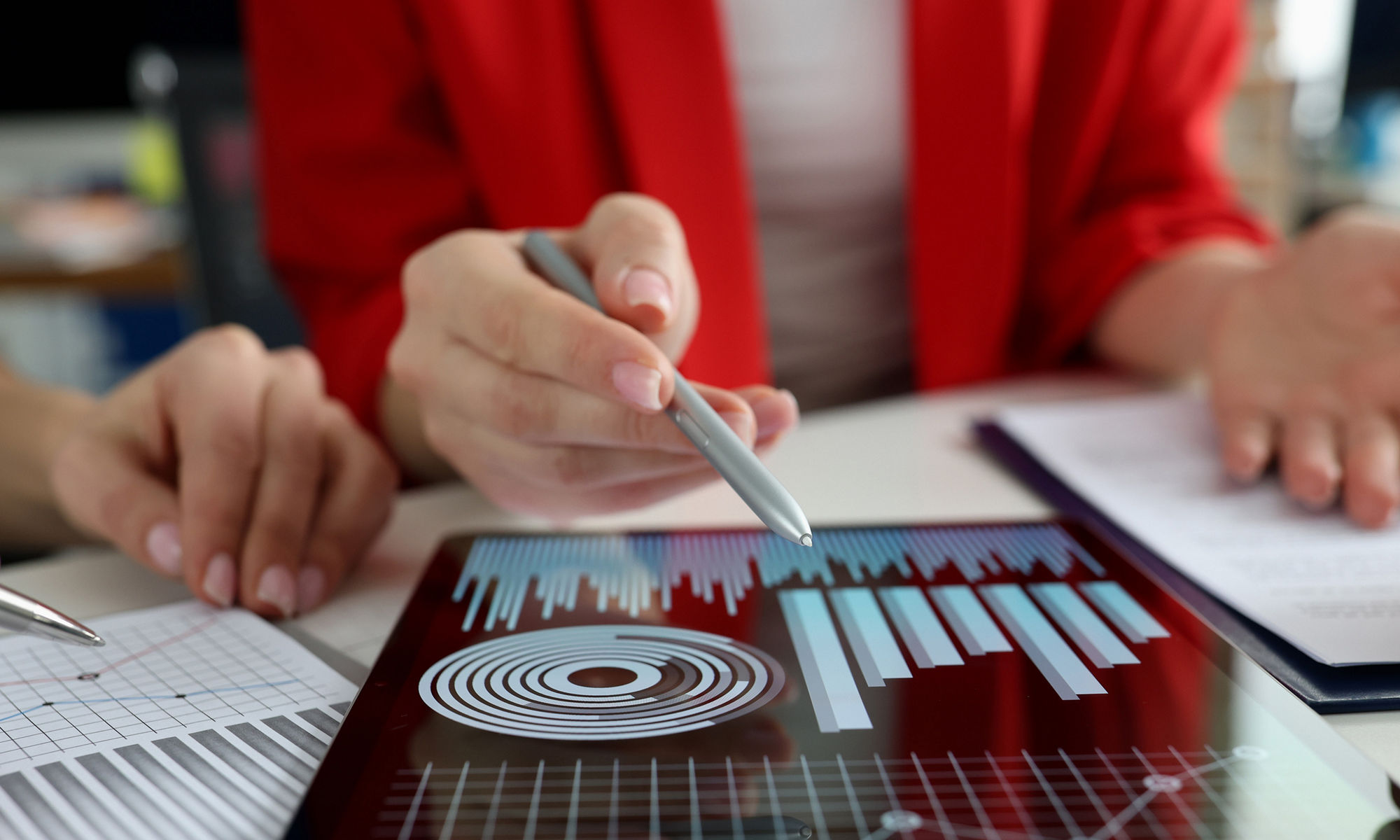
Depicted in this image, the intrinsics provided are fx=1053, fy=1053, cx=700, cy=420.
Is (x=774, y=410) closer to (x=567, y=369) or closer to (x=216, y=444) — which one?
(x=567, y=369)

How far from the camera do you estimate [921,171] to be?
2.22 feet

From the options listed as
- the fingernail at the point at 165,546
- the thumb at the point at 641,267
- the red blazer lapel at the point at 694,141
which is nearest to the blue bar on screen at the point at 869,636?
the thumb at the point at 641,267

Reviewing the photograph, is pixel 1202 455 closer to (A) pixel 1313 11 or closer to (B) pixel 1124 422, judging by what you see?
(B) pixel 1124 422

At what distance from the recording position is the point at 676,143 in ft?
2.05

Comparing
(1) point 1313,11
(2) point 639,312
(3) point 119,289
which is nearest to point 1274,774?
(2) point 639,312

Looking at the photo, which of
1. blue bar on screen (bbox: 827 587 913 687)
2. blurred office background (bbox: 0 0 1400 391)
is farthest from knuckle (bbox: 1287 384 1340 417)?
blurred office background (bbox: 0 0 1400 391)

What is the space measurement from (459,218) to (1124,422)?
1.34 feet

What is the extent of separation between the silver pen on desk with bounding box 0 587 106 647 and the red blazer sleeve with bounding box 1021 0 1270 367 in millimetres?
590

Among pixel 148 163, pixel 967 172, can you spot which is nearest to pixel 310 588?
pixel 967 172

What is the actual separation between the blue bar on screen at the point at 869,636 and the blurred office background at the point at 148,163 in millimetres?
802

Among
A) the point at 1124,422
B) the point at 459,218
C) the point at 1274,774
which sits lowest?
the point at 1274,774

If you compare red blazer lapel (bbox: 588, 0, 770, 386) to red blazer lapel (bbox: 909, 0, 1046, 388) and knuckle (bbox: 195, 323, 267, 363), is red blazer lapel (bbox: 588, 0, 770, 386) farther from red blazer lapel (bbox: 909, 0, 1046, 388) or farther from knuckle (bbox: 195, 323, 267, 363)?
knuckle (bbox: 195, 323, 267, 363)

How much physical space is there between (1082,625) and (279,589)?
24cm

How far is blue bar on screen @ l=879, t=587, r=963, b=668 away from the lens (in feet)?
0.91
